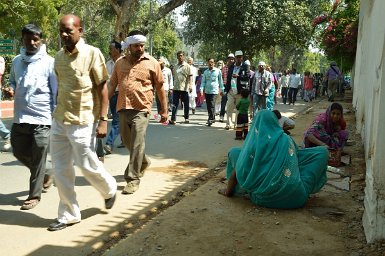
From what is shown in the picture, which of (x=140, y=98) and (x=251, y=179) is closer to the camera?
(x=251, y=179)

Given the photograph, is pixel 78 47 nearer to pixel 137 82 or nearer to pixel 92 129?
pixel 92 129

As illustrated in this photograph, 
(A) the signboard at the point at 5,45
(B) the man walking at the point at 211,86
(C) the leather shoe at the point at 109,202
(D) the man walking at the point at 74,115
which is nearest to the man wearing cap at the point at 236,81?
(B) the man walking at the point at 211,86

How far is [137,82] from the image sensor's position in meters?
5.24

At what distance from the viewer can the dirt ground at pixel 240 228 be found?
3.68 m

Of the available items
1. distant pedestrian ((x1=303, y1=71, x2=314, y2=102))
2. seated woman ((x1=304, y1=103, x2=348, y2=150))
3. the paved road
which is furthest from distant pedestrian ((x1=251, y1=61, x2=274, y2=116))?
distant pedestrian ((x1=303, y1=71, x2=314, y2=102))

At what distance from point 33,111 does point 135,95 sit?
116 centimetres

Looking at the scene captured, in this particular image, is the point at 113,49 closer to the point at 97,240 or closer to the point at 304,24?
the point at 97,240

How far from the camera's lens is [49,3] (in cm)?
1883

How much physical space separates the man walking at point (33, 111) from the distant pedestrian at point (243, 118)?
5297 mm

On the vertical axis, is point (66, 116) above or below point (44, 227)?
above

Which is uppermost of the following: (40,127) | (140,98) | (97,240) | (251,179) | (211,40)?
(211,40)

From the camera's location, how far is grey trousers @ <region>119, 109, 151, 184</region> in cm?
518

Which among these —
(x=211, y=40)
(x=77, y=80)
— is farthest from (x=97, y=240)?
(x=211, y=40)

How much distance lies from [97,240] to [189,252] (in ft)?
2.76
